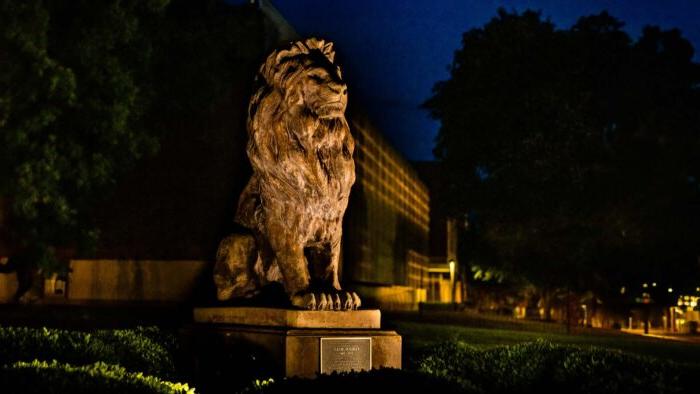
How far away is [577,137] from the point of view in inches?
→ 1173

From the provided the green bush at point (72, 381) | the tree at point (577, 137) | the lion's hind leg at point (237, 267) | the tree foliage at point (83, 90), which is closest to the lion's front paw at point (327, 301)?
the lion's hind leg at point (237, 267)

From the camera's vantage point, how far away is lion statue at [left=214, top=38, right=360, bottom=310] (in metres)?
8.88

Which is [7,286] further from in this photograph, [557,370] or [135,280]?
[557,370]

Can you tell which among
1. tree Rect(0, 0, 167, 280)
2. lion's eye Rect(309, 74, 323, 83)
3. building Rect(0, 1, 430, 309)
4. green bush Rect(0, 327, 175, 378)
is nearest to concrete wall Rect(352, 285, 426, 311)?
building Rect(0, 1, 430, 309)

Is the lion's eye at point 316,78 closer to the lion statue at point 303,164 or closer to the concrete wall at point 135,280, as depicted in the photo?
the lion statue at point 303,164

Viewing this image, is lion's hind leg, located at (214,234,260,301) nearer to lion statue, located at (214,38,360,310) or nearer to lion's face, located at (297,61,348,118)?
lion statue, located at (214,38,360,310)

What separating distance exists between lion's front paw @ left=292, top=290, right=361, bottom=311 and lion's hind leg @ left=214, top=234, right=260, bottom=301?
1017 millimetres

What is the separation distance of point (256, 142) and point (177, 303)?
60.3 feet

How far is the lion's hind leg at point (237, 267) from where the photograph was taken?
9844mm

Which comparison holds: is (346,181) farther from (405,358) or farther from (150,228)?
(150,228)

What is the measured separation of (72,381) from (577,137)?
2555 centimetres

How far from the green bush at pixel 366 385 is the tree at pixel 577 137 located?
2372 centimetres

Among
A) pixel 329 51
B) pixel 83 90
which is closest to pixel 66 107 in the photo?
pixel 83 90

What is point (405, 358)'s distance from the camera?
1167 centimetres
